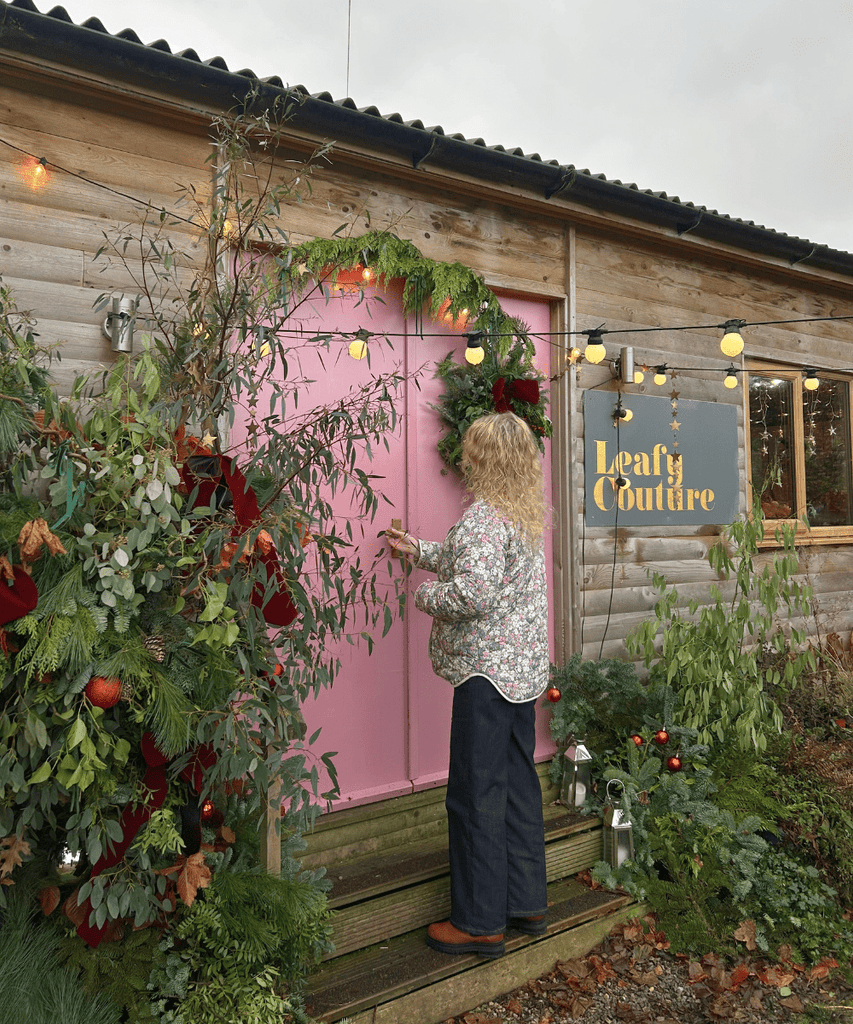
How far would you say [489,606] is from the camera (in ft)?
9.01

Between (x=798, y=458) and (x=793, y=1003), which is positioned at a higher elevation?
(x=798, y=458)

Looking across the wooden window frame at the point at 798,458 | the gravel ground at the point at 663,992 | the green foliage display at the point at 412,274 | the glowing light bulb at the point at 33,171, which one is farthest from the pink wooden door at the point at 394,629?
the wooden window frame at the point at 798,458

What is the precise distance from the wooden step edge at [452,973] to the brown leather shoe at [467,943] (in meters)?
0.03

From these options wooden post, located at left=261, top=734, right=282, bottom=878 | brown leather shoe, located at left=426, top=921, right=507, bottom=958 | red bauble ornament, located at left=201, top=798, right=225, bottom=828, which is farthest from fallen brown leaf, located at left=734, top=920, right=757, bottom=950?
red bauble ornament, located at left=201, top=798, right=225, bottom=828

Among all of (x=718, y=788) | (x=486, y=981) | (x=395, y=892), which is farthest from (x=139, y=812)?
(x=718, y=788)

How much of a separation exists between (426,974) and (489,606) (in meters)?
1.35

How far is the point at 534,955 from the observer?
2.94m

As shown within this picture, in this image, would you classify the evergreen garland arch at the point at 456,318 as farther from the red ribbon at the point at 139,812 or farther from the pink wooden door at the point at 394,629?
the red ribbon at the point at 139,812

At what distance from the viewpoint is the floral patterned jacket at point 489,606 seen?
2707 mm

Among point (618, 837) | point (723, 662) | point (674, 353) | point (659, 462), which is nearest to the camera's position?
point (618, 837)

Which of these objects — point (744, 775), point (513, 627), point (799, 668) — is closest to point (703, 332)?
point (799, 668)

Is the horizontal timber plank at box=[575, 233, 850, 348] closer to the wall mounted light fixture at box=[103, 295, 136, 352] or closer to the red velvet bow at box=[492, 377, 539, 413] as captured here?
the red velvet bow at box=[492, 377, 539, 413]

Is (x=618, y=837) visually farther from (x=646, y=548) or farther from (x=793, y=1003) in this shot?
(x=646, y=548)

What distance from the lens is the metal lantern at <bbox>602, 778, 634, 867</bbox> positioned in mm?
3562
